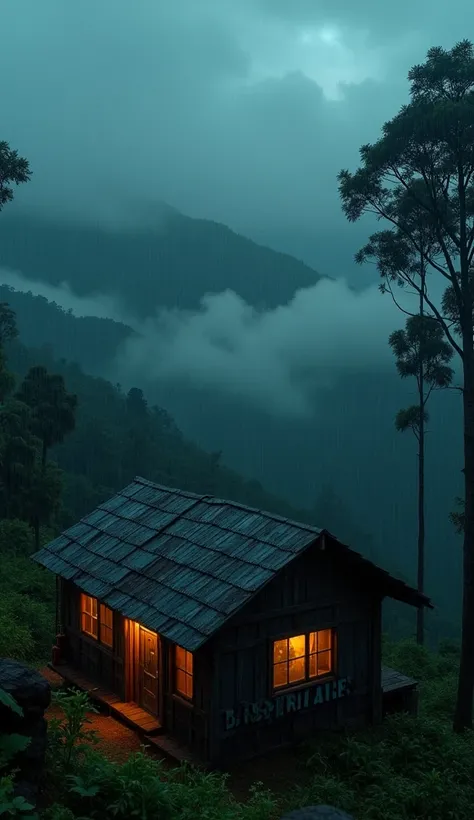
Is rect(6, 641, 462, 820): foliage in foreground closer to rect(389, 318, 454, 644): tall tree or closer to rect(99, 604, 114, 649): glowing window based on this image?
rect(99, 604, 114, 649): glowing window

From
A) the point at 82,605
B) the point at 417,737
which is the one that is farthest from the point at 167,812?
the point at 82,605

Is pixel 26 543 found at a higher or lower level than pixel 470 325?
lower

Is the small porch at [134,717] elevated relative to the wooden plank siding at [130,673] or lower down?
lower down

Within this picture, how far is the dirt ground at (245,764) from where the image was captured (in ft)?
44.4

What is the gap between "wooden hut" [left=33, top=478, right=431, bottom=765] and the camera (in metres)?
14.2

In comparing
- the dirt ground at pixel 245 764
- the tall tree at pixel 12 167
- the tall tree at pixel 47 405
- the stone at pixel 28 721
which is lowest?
the dirt ground at pixel 245 764

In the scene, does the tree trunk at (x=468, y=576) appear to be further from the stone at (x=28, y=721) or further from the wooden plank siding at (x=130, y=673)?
the stone at (x=28, y=721)

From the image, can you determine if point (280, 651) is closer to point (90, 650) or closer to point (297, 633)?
point (297, 633)

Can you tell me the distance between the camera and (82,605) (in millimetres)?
18641

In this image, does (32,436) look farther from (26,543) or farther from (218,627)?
(218,627)

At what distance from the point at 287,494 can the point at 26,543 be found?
468ft

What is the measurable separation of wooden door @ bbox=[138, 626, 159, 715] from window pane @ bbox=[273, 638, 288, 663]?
2.71m

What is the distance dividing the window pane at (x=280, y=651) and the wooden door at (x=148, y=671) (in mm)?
2706

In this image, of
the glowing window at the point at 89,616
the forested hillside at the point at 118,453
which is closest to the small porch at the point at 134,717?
the glowing window at the point at 89,616
